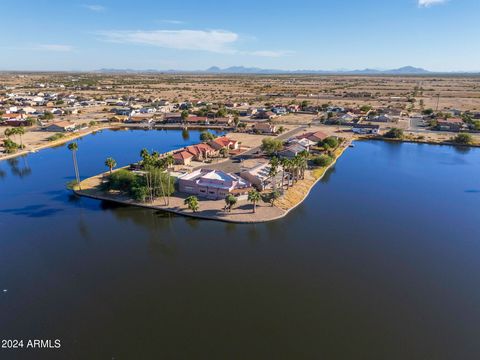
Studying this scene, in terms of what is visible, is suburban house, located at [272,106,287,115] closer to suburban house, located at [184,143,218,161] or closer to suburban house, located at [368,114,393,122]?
suburban house, located at [368,114,393,122]

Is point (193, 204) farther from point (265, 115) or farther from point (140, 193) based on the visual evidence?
point (265, 115)

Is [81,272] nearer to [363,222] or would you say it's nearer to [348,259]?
[348,259]

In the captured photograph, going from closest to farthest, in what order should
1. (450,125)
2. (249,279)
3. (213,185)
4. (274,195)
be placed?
(249,279) < (274,195) < (213,185) < (450,125)

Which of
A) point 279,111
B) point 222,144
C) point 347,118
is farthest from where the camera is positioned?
point 279,111

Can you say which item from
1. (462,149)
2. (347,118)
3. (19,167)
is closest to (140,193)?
(19,167)

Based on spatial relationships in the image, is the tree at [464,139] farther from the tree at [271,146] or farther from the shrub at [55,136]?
the shrub at [55,136]

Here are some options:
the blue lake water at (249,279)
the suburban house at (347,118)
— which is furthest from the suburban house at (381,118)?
the blue lake water at (249,279)

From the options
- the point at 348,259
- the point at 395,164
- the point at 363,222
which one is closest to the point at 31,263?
the point at 348,259
